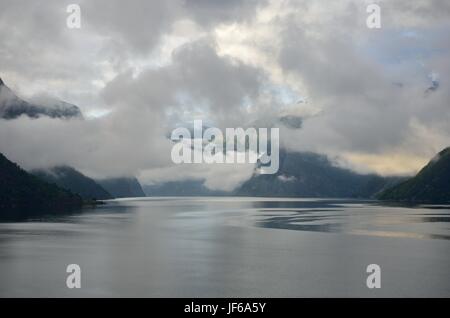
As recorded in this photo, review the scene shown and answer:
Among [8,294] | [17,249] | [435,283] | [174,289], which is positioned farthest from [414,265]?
[17,249]

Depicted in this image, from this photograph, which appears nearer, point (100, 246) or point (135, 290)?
point (135, 290)

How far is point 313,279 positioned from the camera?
68.6 metres

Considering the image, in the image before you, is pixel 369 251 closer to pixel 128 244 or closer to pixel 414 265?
pixel 414 265

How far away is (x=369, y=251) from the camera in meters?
93.7

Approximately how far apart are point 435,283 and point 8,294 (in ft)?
174

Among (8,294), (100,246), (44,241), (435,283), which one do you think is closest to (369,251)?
(435,283)

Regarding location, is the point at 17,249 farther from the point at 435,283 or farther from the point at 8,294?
the point at 435,283
